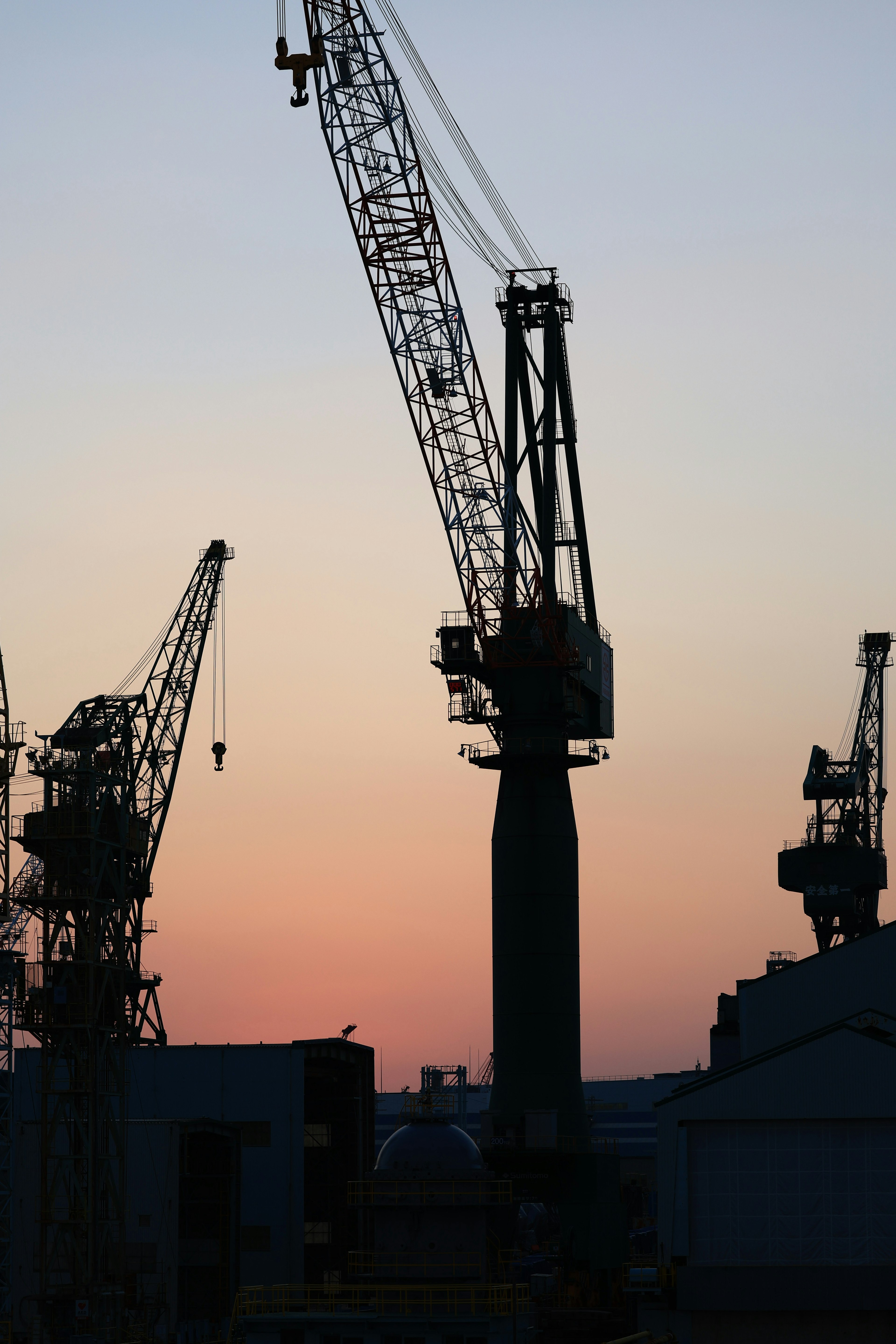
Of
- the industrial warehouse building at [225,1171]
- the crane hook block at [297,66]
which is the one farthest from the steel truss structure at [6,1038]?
the crane hook block at [297,66]

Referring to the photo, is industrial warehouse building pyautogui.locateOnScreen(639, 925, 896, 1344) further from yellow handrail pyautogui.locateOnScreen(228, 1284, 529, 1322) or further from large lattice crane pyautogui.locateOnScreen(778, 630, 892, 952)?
large lattice crane pyautogui.locateOnScreen(778, 630, 892, 952)

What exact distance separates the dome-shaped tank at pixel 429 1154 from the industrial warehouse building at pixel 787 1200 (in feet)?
26.9

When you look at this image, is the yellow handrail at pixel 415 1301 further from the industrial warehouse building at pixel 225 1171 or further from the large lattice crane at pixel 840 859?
the large lattice crane at pixel 840 859

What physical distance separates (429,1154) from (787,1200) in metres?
13.5

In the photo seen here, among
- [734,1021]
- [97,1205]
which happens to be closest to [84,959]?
[97,1205]

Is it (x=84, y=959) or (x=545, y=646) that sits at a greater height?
(x=545, y=646)

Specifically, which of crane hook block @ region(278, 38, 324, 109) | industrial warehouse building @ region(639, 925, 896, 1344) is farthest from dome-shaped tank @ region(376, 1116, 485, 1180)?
crane hook block @ region(278, 38, 324, 109)

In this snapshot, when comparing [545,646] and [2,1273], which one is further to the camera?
[545,646]

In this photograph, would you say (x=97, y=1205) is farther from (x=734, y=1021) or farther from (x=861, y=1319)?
(x=734, y=1021)

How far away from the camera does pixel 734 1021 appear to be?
151 m

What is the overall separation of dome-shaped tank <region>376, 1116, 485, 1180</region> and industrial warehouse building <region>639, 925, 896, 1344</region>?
820 centimetres

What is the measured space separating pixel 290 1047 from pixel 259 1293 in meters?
12.8

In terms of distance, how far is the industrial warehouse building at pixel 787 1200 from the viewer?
207ft

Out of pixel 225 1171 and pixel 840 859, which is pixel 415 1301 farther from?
pixel 840 859
